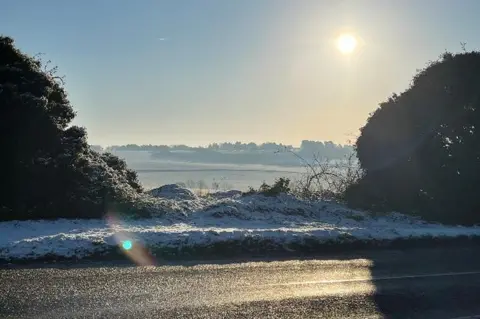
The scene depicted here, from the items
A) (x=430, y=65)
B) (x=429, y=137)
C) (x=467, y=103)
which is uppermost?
(x=430, y=65)

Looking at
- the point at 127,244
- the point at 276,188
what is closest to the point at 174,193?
→ the point at 276,188

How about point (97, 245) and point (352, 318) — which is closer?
point (352, 318)

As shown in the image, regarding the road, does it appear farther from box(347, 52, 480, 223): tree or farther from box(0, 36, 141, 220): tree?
box(347, 52, 480, 223): tree

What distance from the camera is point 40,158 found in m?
13.4

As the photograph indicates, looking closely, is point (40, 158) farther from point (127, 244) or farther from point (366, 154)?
point (366, 154)

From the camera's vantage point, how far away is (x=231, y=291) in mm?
7582

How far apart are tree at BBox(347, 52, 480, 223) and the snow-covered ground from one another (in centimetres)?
154

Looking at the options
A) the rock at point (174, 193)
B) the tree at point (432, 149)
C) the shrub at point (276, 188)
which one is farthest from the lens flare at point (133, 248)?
the tree at point (432, 149)

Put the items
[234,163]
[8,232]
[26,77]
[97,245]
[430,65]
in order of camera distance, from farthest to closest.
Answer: [234,163], [430,65], [26,77], [8,232], [97,245]

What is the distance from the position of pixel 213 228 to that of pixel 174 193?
5.40m

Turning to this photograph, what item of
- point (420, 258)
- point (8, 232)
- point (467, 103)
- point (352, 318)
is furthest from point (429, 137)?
point (8, 232)

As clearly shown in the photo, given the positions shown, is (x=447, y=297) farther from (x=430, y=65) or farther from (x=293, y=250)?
(x=430, y=65)

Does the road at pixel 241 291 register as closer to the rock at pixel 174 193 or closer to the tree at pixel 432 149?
the rock at pixel 174 193

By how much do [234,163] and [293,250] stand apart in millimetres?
56141
